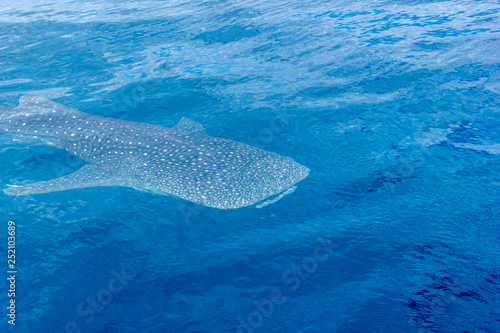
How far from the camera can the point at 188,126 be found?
7141 mm

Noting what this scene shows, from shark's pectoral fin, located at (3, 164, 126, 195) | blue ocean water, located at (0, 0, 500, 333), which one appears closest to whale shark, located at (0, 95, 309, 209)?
shark's pectoral fin, located at (3, 164, 126, 195)

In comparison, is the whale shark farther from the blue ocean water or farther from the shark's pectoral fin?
the blue ocean water

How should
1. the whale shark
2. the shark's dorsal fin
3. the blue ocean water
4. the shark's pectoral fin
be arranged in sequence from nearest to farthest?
the blue ocean water < the whale shark < the shark's pectoral fin < the shark's dorsal fin

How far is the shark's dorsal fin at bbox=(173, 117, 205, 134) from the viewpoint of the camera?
6.98 meters

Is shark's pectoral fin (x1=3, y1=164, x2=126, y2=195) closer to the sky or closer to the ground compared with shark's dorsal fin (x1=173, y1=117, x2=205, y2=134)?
closer to the ground

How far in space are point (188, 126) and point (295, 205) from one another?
9.68ft

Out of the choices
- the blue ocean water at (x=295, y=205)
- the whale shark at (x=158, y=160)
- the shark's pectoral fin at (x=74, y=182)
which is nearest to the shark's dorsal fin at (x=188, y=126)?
the whale shark at (x=158, y=160)

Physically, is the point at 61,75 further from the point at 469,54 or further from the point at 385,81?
the point at 469,54

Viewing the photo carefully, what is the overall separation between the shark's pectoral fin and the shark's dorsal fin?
1617mm

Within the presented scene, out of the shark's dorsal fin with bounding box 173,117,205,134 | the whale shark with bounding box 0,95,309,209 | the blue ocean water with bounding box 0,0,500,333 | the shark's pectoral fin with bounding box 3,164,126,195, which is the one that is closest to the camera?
the blue ocean water with bounding box 0,0,500,333

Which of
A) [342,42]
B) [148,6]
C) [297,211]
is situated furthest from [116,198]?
[148,6]

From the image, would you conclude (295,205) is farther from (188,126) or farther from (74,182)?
(74,182)

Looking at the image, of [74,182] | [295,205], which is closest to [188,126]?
[74,182]

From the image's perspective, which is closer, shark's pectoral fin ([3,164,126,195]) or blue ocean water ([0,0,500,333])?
blue ocean water ([0,0,500,333])
